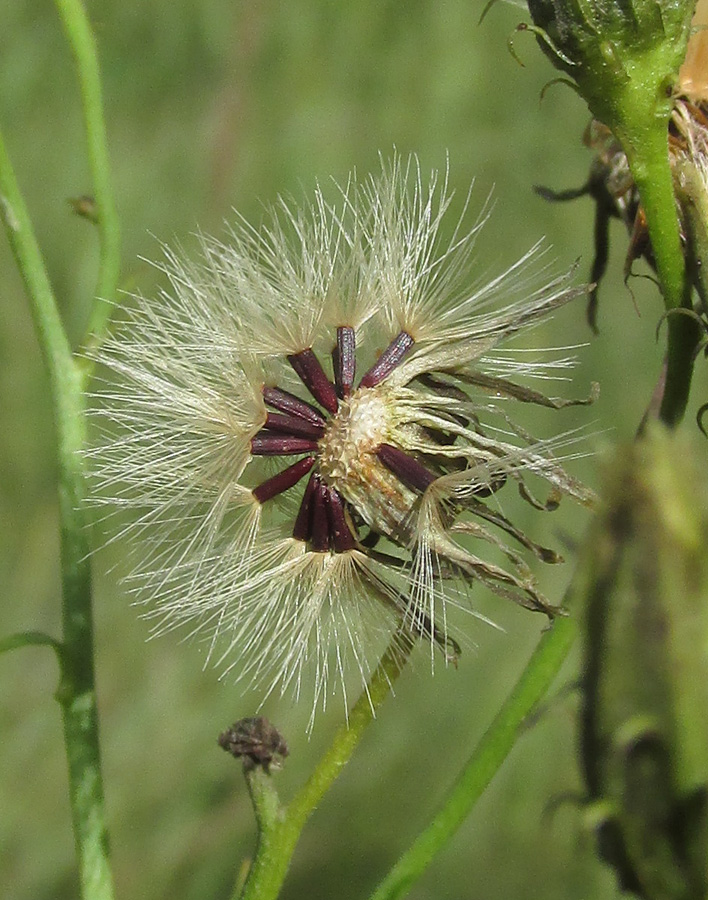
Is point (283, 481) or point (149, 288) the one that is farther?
point (149, 288)

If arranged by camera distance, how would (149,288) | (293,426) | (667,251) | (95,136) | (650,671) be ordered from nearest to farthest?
(650,671) < (667,251) < (293,426) < (95,136) < (149,288)

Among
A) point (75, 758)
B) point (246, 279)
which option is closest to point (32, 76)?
point (246, 279)

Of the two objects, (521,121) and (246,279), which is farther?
(521,121)

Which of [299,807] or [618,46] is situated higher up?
[618,46]

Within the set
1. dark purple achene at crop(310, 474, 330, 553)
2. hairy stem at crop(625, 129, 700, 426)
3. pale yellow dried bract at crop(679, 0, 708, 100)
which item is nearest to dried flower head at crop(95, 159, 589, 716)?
dark purple achene at crop(310, 474, 330, 553)

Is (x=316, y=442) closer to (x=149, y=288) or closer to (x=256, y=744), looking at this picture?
(x=256, y=744)

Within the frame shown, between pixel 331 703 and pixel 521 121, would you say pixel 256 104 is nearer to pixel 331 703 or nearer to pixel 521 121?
pixel 521 121

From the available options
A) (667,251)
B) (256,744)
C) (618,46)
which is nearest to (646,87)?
(618,46)

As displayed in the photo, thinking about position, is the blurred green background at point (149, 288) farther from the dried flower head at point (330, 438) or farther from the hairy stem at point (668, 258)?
the hairy stem at point (668, 258)
